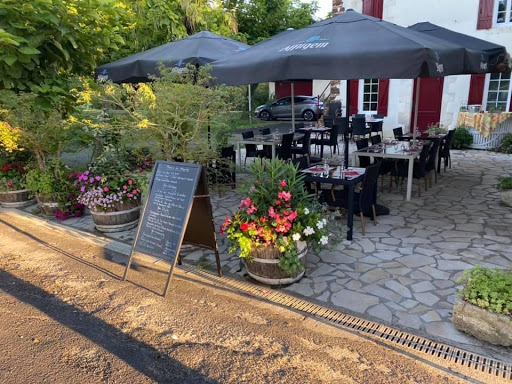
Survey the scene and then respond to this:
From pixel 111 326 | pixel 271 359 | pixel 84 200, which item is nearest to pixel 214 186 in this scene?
pixel 84 200

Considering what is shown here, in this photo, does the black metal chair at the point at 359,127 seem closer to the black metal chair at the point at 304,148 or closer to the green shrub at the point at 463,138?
the black metal chair at the point at 304,148

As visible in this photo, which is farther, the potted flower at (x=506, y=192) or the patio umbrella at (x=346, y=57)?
the potted flower at (x=506, y=192)

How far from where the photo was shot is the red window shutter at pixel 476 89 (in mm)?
10352

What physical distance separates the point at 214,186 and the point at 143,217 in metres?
3.03

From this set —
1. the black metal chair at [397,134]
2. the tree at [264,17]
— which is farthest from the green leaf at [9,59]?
the tree at [264,17]

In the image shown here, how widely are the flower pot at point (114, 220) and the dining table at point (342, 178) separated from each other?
236cm

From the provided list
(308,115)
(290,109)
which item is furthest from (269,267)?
(290,109)

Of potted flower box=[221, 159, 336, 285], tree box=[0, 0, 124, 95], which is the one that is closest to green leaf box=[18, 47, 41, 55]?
tree box=[0, 0, 124, 95]

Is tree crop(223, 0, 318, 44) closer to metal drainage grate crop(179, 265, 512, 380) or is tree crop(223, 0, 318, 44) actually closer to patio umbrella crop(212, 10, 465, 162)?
patio umbrella crop(212, 10, 465, 162)

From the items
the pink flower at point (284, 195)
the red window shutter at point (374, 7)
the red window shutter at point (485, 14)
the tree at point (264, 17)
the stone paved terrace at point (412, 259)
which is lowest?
the stone paved terrace at point (412, 259)

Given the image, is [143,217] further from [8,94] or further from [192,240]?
[8,94]

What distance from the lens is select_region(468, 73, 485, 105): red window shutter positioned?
408 inches

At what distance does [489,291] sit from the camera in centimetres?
269

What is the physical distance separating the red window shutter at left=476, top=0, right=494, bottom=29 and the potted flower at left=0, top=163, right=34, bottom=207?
36.7 feet
